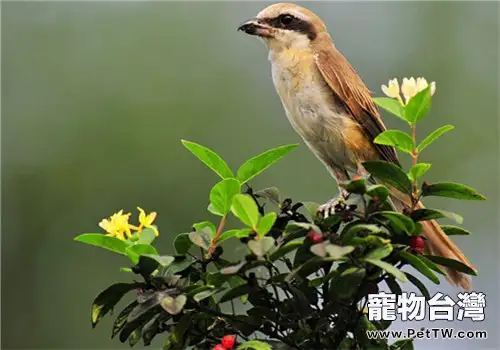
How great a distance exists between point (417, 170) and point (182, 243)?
1.23ft

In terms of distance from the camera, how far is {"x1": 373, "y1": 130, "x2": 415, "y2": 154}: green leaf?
133 centimetres

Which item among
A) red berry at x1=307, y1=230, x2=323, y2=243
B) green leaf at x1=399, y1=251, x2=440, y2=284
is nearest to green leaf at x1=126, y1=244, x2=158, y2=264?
red berry at x1=307, y1=230, x2=323, y2=243

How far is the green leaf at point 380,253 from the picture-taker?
1.20 metres

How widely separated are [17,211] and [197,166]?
35.1 inches

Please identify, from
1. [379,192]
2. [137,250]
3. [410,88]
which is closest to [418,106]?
[410,88]

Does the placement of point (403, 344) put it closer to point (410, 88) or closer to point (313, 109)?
point (410, 88)

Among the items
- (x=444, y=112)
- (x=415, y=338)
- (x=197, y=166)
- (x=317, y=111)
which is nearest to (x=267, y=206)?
(x=415, y=338)

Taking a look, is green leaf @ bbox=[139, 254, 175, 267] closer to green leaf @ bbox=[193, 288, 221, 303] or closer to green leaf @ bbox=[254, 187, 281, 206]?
green leaf @ bbox=[193, 288, 221, 303]

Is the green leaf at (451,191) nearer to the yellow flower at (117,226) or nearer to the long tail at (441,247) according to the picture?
the long tail at (441,247)

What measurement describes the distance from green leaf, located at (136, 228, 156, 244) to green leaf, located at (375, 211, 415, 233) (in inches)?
13.5

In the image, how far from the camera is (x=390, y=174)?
1.33m

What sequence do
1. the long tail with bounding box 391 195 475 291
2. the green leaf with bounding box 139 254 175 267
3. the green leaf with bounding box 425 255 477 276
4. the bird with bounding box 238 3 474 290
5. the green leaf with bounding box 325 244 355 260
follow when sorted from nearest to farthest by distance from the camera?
1. the green leaf with bounding box 325 244 355 260
2. the green leaf with bounding box 139 254 175 267
3. the green leaf with bounding box 425 255 477 276
4. the long tail with bounding box 391 195 475 291
5. the bird with bounding box 238 3 474 290

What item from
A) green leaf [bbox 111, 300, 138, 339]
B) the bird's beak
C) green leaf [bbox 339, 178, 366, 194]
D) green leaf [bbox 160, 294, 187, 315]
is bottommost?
green leaf [bbox 111, 300, 138, 339]

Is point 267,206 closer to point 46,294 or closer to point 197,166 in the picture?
point 197,166
